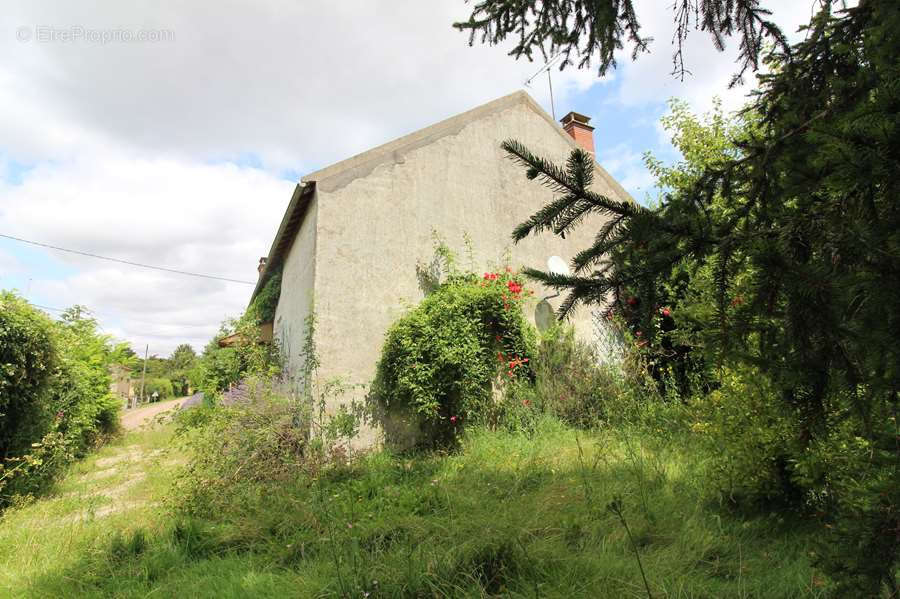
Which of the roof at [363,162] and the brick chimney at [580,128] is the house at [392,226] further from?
the brick chimney at [580,128]

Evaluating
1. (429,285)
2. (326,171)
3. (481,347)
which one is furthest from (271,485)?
(326,171)

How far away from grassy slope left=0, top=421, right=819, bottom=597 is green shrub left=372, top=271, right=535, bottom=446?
1.53 meters

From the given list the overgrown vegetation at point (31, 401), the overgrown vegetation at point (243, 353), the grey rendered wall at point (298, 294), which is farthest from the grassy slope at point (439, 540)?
the overgrown vegetation at point (243, 353)

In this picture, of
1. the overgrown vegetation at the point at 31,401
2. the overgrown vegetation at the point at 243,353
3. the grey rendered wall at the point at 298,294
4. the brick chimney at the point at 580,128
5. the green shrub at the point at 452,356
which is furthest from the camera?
the brick chimney at the point at 580,128

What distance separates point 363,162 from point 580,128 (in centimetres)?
739

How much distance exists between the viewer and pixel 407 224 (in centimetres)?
846

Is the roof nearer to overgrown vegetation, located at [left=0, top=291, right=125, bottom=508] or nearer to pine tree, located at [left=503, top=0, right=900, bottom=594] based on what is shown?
overgrown vegetation, located at [left=0, top=291, right=125, bottom=508]

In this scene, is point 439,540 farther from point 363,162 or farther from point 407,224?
point 363,162

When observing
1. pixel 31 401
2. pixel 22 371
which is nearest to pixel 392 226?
pixel 22 371

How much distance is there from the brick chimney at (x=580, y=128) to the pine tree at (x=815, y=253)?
36.5ft

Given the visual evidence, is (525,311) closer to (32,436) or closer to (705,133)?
(705,133)

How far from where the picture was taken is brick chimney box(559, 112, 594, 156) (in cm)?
1286

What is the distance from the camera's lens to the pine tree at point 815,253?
4.54ft

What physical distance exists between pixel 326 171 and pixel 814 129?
7.28 metres
